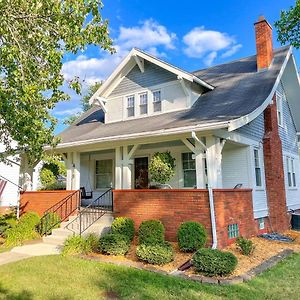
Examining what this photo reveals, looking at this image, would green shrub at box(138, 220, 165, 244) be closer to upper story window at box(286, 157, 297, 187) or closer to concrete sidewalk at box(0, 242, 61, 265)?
concrete sidewalk at box(0, 242, 61, 265)

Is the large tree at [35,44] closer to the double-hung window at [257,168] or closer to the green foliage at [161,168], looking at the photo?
the green foliage at [161,168]

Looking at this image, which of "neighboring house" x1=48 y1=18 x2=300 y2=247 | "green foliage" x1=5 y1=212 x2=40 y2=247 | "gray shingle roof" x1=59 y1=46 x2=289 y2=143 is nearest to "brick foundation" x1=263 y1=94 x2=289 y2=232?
"neighboring house" x1=48 y1=18 x2=300 y2=247

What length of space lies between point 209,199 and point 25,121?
5.00 metres

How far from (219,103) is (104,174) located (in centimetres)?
675

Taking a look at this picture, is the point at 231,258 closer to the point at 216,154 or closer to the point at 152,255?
the point at 152,255

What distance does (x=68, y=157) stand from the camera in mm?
13250

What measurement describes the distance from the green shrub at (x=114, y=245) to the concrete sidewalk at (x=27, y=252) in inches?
54.8

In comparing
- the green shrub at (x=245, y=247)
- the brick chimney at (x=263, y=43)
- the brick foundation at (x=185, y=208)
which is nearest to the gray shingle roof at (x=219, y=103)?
the brick chimney at (x=263, y=43)

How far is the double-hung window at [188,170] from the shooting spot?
12188 mm

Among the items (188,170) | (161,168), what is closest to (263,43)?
(188,170)

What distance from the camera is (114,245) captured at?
812cm

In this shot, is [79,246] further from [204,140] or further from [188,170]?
[188,170]

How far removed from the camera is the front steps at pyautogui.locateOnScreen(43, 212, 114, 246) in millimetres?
9836

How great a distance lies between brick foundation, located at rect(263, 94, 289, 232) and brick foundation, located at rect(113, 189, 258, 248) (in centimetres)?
243
